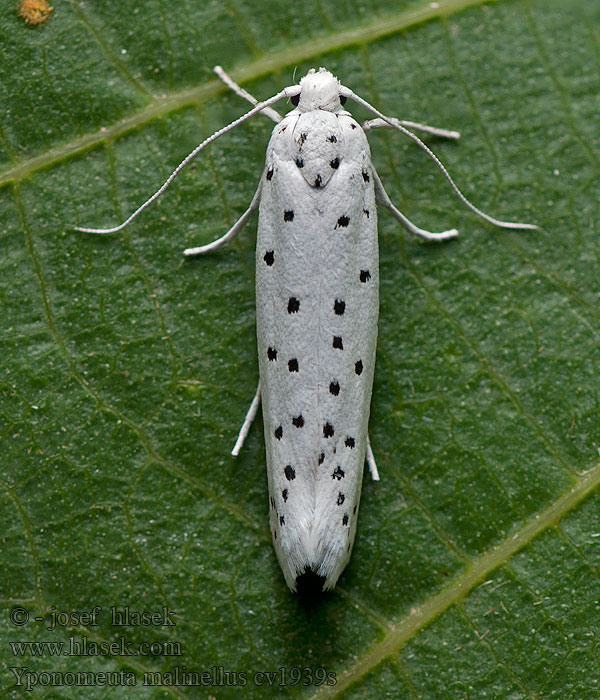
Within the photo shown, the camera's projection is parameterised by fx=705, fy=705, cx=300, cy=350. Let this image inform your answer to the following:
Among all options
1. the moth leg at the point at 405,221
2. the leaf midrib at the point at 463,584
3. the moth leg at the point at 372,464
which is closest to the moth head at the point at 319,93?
the moth leg at the point at 405,221

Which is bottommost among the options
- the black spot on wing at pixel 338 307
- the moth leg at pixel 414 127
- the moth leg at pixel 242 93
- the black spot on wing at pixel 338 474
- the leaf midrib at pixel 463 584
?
the leaf midrib at pixel 463 584

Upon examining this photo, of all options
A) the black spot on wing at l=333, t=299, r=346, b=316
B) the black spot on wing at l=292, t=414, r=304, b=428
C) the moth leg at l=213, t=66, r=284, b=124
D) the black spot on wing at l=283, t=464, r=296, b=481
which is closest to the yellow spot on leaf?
the moth leg at l=213, t=66, r=284, b=124

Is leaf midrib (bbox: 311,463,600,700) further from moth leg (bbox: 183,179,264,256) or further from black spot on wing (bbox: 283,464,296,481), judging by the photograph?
moth leg (bbox: 183,179,264,256)

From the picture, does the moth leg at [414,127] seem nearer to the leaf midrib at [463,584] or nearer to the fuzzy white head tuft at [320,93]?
the fuzzy white head tuft at [320,93]

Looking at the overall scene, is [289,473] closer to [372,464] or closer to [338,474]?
[338,474]

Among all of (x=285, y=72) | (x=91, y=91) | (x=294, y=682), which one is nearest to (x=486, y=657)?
(x=294, y=682)

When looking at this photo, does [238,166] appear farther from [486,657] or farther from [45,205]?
[486,657]
